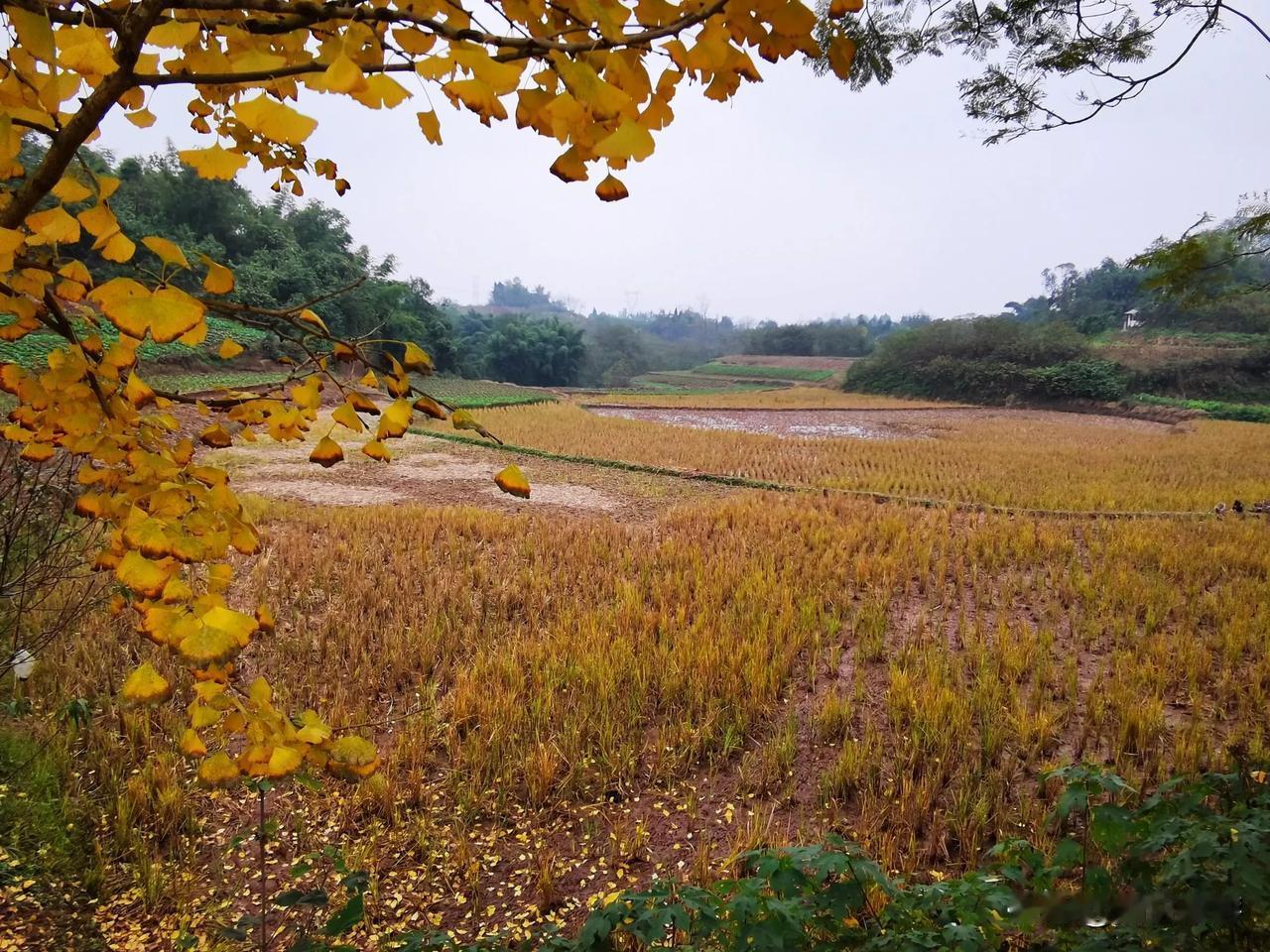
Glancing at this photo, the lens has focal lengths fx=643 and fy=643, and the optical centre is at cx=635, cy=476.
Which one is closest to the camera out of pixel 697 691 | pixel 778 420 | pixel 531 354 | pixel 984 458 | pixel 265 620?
pixel 265 620

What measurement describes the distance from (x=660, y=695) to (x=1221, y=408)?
102 ft

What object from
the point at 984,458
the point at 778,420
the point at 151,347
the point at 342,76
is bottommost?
the point at 984,458

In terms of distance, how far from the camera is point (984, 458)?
12984mm

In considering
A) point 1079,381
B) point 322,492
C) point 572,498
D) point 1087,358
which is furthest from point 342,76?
point 1087,358

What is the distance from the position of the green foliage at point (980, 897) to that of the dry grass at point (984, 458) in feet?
26.5

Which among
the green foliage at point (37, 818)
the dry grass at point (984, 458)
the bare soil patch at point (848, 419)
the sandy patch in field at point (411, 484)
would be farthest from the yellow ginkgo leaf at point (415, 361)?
the bare soil patch at point (848, 419)

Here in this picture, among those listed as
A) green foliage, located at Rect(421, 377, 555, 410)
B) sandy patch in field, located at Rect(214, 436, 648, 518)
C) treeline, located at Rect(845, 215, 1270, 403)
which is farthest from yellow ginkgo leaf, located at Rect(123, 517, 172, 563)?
treeline, located at Rect(845, 215, 1270, 403)

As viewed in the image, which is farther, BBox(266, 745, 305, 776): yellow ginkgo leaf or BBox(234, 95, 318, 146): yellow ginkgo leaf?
BBox(266, 745, 305, 776): yellow ginkgo leaf

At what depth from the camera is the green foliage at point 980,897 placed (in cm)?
138

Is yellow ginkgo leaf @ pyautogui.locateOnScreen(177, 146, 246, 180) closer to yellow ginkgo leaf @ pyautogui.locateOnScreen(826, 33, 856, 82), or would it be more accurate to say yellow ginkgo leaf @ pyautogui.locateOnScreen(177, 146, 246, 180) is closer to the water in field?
yellow ginkgo leaf @ pyautogui.locateOnScreen(826, 33, 856, 82)

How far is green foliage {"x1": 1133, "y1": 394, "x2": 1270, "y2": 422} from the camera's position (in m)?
23.6

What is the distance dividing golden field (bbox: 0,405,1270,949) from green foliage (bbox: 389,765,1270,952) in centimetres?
32

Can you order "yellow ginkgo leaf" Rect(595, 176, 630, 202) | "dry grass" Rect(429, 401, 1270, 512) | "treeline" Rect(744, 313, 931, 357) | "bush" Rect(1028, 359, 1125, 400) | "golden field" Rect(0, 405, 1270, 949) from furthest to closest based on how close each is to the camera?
"treeline" Rect(744, 313, 931, 357), "bush" Rect(1028, 359, 1125, 400), "dry grass" Rect(429, 401, 1270, 512), "golden field" Rect(0, 405, 1270, 949), "yellow ginkgo leaf" Rect(595, 176, 630, 202)

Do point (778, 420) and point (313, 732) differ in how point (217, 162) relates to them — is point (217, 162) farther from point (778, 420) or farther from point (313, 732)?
point (778, 420)
